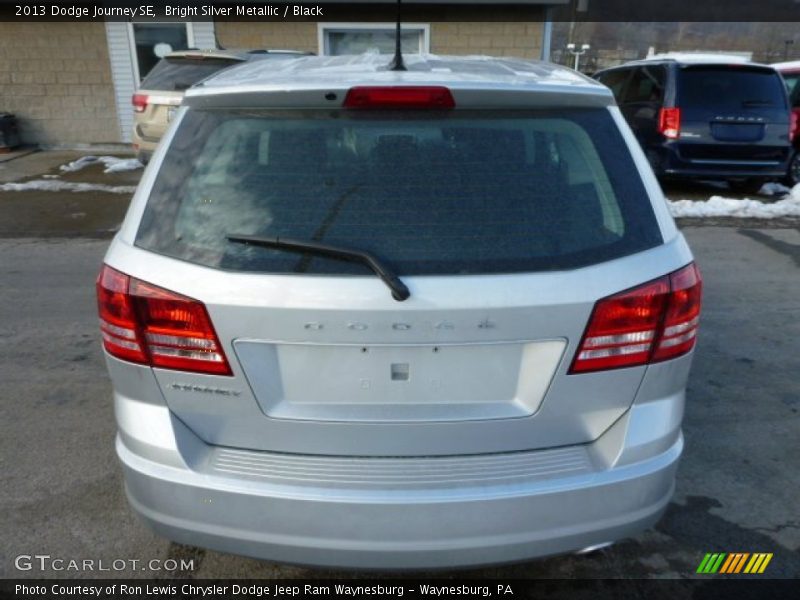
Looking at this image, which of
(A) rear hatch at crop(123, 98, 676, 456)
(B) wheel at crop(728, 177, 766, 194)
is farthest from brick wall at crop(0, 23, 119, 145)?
(A) rear hatch at crop(123, 98, 676, 456)

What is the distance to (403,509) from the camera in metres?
1.73

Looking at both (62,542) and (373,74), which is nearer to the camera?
(373,74)

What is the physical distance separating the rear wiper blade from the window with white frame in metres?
11.4

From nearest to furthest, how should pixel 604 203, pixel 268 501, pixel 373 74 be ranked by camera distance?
pixel 268 501
pixel 604 203
pixel 373 74

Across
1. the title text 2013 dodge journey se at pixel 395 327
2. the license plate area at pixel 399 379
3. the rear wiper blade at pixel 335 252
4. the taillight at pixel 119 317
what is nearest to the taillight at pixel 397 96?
the title text 2013 dodge journey se at pixel 395 327

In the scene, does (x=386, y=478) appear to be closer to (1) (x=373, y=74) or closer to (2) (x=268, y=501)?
(2) (x=268, y=501)

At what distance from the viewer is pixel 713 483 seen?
2.89m

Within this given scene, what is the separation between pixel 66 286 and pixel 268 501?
451 centimetres

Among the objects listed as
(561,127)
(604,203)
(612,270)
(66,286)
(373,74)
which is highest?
(373,74)

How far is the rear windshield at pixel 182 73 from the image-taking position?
8.52 m

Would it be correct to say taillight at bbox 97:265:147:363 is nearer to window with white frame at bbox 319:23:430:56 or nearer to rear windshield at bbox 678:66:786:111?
rear windshield at bbox 678:66:786:111

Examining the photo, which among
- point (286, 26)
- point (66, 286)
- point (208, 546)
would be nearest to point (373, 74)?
point (208, 546)

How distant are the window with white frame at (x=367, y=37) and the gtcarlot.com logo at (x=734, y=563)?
11392 mm

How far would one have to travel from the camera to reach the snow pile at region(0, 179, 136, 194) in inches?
371
